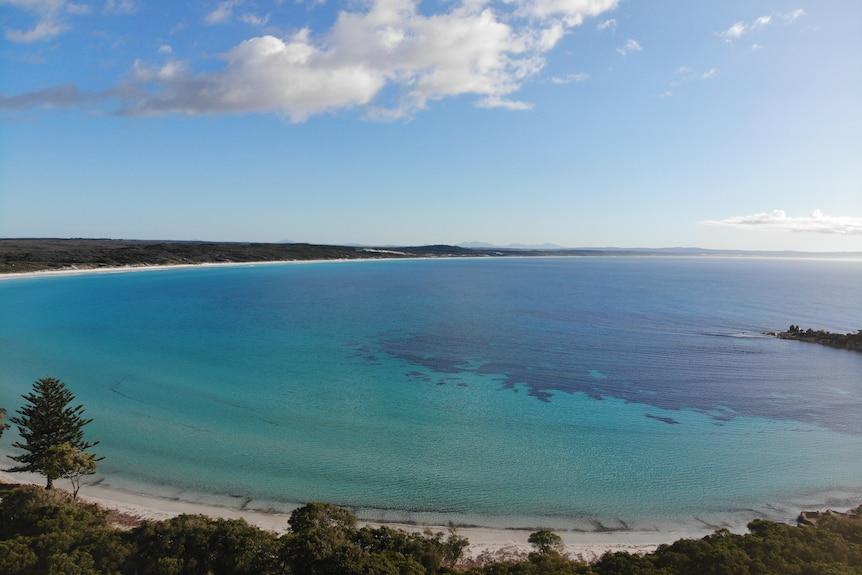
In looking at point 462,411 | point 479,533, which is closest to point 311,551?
point 479,533

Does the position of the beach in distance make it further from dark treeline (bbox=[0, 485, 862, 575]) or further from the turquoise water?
dark treeline (bbox=[0, 485, 862, 575])

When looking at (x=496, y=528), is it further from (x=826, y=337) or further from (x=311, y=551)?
(x=826, y=337)

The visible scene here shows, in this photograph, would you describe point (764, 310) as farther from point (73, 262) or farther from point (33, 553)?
point (73, 262)

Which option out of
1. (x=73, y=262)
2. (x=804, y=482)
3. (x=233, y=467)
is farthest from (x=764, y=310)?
(x=73, y=262)

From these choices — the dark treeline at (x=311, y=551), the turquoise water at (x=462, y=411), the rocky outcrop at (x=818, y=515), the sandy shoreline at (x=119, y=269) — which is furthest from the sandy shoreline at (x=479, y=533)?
the sandy shoreline at (x=119, y=269)

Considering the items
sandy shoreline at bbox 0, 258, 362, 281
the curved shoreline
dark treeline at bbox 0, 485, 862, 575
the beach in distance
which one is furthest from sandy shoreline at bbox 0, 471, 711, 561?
sandy shoreline at bbox 0, 258, 362, 281

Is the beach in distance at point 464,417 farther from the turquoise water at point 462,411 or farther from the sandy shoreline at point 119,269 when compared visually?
the sandy shoreline at point 119,269
